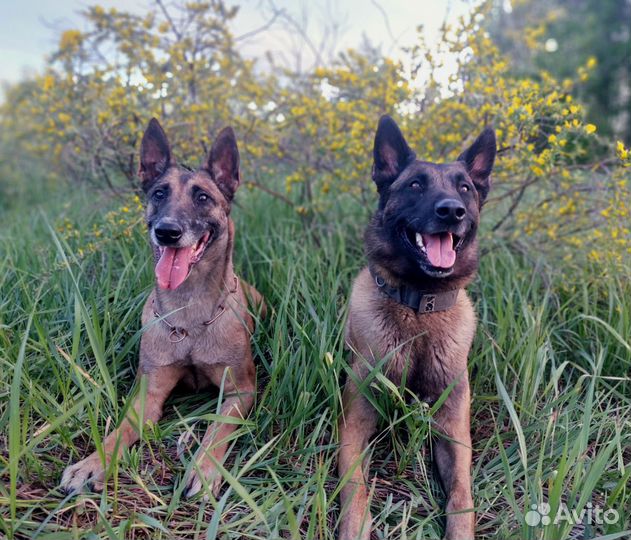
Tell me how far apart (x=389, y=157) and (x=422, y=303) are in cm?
85

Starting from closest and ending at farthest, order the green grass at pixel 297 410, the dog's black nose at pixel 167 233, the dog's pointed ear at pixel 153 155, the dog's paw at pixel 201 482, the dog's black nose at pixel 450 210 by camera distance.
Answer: the green grass at pixel 297 410 → the dog's paw at pixel 201 482 → the dog's black nose at pixel 450 210 → the dog's black nose at pixel 167 233 → the dog's pointed ear at pixel 153 155

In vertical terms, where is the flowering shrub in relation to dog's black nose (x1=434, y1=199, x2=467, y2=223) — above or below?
above

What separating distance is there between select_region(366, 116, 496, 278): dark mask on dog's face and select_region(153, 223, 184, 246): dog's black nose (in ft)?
3.25

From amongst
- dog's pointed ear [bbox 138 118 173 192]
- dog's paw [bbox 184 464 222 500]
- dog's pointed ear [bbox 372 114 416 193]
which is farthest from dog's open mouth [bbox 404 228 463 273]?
dog's pointed ear [bbox 138 118 173 192]

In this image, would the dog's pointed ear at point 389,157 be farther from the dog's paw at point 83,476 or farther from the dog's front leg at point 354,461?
the dog's paw at point 83,476

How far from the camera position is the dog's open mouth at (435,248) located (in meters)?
2.30

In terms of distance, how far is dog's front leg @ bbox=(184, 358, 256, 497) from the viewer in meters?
2.09

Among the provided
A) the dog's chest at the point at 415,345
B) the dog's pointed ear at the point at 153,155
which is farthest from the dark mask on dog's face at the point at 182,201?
the dog's chest at the point at 415,345

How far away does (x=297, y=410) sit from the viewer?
2348mm

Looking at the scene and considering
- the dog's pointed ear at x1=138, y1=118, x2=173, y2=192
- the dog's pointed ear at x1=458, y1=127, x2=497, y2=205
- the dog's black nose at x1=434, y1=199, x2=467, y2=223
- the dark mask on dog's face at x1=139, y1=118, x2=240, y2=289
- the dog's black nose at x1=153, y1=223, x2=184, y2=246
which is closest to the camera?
the dog's black nose at x1=434, y1=199, x2=467, y2=223

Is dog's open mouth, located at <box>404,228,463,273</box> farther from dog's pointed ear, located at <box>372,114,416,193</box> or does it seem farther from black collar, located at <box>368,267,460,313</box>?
dog's pointed ear, located at <box>372,114,416,193</box>

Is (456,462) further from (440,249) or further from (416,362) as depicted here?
(440,249)

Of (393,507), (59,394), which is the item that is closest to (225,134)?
(59,394)

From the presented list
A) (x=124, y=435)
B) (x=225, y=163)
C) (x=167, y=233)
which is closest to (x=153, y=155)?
(x=225, y=163)
